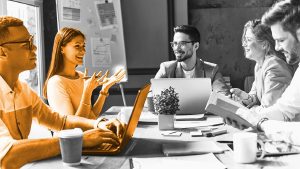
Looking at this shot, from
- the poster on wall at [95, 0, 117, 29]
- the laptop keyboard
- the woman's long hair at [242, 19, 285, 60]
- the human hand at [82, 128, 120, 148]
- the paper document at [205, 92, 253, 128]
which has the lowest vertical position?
the laptop keyboard

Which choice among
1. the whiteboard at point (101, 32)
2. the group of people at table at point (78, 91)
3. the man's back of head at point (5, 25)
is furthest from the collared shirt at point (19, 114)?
the whiteboard at point (101, 32)

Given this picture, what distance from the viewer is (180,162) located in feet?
4.86

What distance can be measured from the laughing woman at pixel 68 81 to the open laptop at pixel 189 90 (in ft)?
0.85

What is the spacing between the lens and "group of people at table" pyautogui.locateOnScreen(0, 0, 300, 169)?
1.62 m

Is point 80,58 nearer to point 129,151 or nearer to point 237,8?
point 129,151

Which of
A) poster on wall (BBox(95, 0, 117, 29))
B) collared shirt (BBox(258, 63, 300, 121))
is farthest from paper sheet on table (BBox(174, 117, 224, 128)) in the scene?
poster on wall (BBox(95, 0, 117, 29))

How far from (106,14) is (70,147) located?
10.3 feet

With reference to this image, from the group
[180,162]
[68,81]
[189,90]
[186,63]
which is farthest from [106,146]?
[186,63]

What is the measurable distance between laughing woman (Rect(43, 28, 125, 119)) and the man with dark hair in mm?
371

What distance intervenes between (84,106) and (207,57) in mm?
2630

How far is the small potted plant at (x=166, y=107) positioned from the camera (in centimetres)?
210

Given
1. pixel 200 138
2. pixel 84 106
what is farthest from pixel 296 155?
pixel 84 106

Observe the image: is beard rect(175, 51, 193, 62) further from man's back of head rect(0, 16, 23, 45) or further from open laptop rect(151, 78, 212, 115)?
man's back of head rect(0, 16, 23, 45)

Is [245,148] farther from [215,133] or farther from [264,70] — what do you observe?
[264,70]
